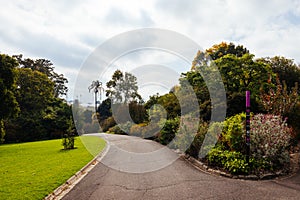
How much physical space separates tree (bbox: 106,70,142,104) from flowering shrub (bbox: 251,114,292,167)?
84.6 feet

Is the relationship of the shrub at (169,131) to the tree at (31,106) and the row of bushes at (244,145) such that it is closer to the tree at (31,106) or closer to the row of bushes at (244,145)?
the row of bushes at (244,145)

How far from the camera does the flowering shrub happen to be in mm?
7609

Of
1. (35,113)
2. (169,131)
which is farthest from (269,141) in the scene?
(35,113)

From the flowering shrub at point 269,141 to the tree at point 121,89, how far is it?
25775mm

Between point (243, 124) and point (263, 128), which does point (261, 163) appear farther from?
point (243, 124)

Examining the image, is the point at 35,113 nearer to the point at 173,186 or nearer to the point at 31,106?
the point at 31,106

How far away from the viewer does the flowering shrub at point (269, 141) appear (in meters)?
7.61

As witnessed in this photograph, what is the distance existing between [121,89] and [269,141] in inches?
1256

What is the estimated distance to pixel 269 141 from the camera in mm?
7770

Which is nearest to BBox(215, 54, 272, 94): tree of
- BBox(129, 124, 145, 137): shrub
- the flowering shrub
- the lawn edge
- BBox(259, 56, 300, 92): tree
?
BBox(259, 56, 300, 92): tree

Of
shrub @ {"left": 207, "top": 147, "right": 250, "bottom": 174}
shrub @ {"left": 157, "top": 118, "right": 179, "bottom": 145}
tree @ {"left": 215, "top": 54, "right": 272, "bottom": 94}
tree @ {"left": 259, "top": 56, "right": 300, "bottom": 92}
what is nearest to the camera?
shrub @ {"left": 207, "top": 147, "right": 250, "bottom": 174}

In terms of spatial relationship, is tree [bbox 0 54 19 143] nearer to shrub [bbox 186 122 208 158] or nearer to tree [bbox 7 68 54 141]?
tree [bbox 7 68 54 141]

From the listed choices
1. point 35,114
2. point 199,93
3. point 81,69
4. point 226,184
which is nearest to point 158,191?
point 226,184

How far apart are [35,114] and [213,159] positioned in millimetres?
29365
